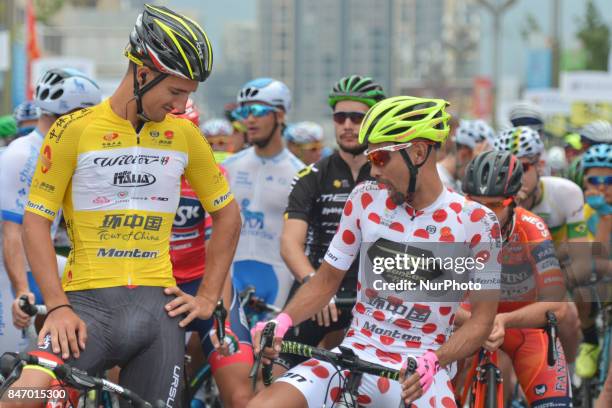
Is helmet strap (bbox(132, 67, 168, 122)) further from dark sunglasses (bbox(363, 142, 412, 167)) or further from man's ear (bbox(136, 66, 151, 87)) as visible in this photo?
dark sunglasses (bbox(363, 142, 412, 167))

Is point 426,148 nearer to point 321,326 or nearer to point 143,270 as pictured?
point 143,270

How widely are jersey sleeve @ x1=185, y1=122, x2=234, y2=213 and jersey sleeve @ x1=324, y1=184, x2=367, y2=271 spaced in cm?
57

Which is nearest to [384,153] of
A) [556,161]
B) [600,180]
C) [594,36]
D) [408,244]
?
[408,244]

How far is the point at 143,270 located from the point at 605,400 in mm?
3039

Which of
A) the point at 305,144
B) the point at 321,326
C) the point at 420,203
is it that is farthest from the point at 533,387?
the point at 305,144

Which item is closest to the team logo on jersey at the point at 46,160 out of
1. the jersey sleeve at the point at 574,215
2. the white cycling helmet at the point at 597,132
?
the jersey sleeve at the point at 574,215

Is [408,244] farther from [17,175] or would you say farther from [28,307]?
[17,175]

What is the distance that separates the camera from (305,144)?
1585 cm

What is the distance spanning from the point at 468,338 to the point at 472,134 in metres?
6.83

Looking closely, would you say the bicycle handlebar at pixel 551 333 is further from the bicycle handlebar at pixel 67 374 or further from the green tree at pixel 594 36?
the green tree at pixel 594 36

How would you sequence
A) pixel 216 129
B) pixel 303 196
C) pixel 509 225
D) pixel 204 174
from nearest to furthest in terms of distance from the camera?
pixel 204 174, pixel 509 225, pixel 303 196, pixel 216 129

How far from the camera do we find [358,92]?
7.55 meters

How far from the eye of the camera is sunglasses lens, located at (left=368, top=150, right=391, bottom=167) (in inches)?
208

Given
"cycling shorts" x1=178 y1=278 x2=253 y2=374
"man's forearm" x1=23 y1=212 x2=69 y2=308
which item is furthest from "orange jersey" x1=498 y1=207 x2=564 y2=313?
"man's forearm" x1=23 y1=212 x2=69 y2=308
